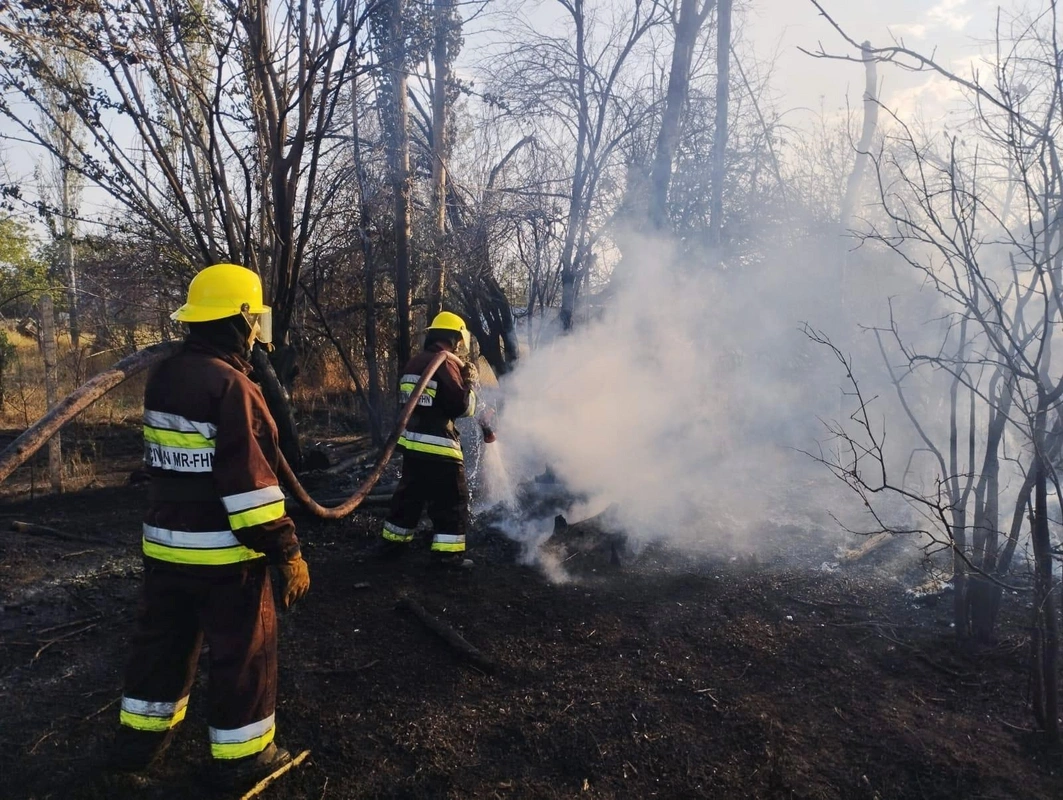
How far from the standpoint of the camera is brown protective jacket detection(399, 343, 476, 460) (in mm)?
5523

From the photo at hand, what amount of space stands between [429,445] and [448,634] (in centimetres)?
177

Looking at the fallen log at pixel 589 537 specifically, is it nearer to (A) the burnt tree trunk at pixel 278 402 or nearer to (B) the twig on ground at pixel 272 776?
(A) the burnt tree trunk at pixel 278 402

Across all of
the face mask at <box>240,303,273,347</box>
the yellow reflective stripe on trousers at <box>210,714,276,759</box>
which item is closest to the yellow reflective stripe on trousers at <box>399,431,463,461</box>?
the face mask at <box>240,303,273,347</box>

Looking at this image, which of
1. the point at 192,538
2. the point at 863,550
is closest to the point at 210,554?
the point at 192,538

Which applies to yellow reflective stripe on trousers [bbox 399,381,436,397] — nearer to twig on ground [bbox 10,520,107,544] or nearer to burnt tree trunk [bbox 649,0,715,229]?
twig on ground [bbox 10,520,107,544]

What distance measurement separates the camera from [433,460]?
5.54 metres

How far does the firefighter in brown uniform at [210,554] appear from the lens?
270cm

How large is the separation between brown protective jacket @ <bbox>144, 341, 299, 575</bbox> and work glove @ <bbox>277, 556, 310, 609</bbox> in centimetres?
9

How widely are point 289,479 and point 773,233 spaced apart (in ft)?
39.0

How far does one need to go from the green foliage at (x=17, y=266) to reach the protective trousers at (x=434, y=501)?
36.3 ft

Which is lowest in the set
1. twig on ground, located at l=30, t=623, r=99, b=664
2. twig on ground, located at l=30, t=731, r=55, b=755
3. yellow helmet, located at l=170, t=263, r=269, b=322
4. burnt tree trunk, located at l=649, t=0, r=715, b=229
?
twig on ground, located at l=30, t=731, r=55, b=755

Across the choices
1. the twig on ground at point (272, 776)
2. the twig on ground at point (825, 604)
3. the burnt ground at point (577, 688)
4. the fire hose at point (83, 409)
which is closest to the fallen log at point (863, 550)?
the burnt ground at point (577, 688)

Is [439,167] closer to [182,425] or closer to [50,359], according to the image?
[50,359]

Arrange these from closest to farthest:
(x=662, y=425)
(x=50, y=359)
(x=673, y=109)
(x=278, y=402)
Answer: (x=278, y=402), (x=50, y=359), (x=662, y=425), (x=673, y=109)
